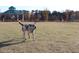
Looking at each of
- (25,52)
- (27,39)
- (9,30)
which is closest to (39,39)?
(27,39)

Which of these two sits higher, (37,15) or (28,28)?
(37,15)

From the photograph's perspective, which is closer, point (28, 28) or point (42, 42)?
point (42, 42)

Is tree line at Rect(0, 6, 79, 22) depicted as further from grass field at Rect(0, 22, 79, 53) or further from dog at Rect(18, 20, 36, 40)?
dog at Rect(18, 20, 36, 40)

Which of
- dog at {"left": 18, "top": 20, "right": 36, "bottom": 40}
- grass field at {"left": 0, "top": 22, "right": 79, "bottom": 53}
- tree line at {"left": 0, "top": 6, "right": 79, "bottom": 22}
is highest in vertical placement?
tree line at {"left": 0, "top": 6, "right": 79, "bottom": 22}

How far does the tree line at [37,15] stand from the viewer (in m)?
7.56

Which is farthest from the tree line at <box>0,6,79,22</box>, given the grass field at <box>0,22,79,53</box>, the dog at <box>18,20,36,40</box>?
the dog at <box>18,20,36,40</box>

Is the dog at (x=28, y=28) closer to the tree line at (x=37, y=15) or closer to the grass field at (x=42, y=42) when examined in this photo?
the grass field at (x=42, y=42)

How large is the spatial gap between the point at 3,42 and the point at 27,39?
74 centimetres

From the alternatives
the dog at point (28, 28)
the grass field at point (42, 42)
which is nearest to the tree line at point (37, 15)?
the grass field at point (42, 42)

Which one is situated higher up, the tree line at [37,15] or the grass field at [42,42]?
the tree line at [37,15]

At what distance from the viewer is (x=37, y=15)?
7926 millimetres

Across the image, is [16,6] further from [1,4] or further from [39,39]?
[39,39]

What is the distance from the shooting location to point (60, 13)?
7828 millimetres

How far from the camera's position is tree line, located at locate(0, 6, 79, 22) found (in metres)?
7.56
